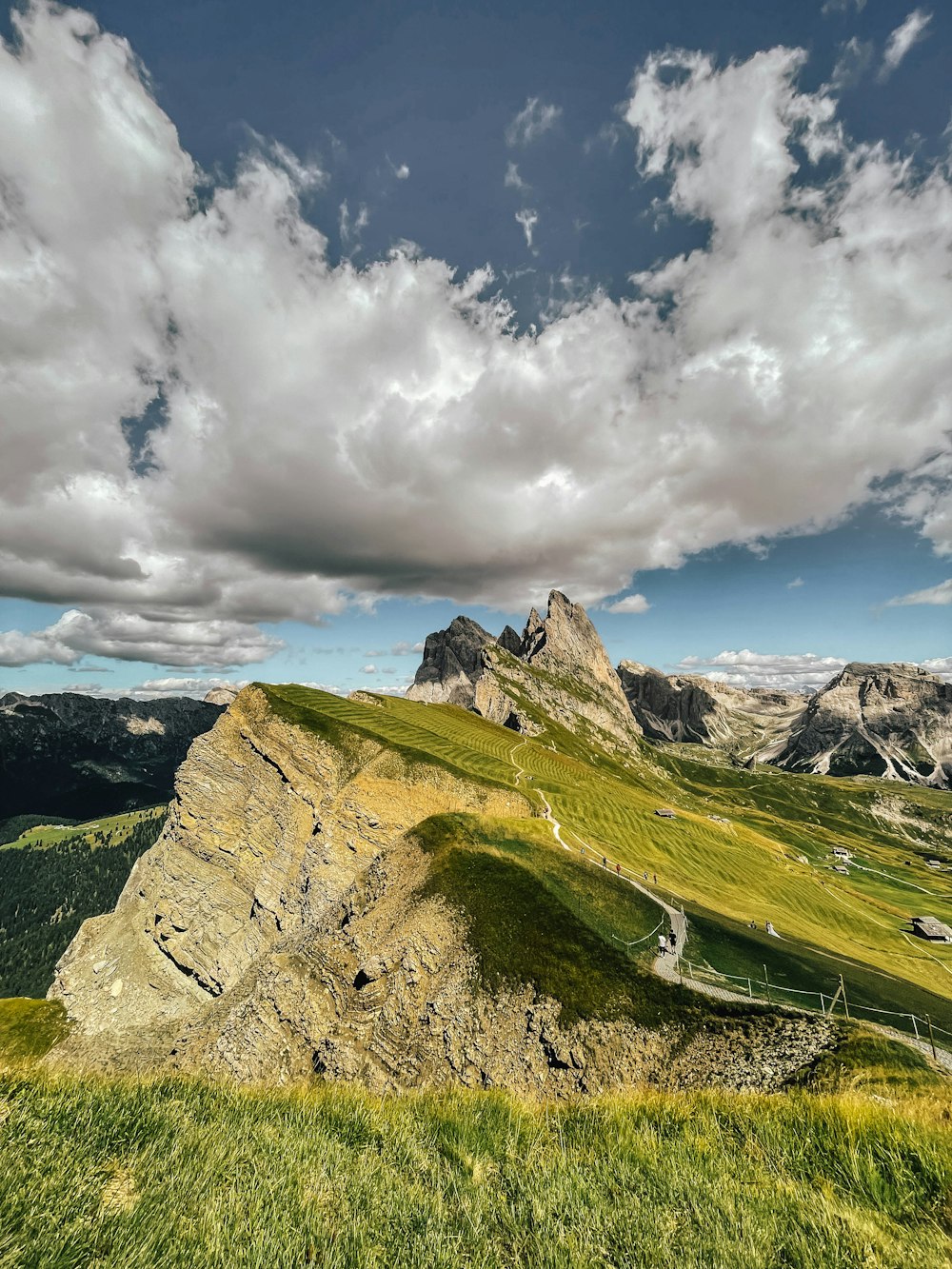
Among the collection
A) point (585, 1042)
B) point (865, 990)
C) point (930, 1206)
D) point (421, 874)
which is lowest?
point (865, 990)

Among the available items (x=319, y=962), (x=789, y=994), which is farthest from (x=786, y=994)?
(x=319, y=962)

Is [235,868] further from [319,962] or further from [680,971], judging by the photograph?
[680,971]

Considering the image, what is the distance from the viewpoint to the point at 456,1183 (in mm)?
5684

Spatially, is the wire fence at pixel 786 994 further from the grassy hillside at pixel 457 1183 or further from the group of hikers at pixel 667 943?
the grassy hillside at pixel 457 1183

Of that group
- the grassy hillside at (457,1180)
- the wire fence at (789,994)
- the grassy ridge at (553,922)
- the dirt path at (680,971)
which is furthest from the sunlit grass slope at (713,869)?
the grassy hillside at (457,1180)

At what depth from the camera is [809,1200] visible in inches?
196

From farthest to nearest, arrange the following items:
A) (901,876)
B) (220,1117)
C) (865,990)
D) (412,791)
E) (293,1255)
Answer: (901,876) < (412,791) < (865,990) < (220,1117) < (293,1255)

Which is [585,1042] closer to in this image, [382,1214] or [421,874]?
[421,874]

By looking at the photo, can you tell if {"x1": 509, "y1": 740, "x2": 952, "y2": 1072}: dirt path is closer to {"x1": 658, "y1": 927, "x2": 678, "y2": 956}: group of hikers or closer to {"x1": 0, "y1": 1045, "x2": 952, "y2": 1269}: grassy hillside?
{"x1": 658, "y1": 927, "x2": 678, "y2": 956}: group of hikers

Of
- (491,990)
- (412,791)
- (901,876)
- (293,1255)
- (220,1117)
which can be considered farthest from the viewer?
(901,876)

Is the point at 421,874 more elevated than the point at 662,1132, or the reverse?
the point at 662,1132

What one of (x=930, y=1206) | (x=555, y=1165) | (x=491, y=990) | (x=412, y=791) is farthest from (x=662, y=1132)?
(x=412, y=791)

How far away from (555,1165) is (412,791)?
53183mm

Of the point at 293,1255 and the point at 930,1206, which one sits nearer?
the point at 293,1255
